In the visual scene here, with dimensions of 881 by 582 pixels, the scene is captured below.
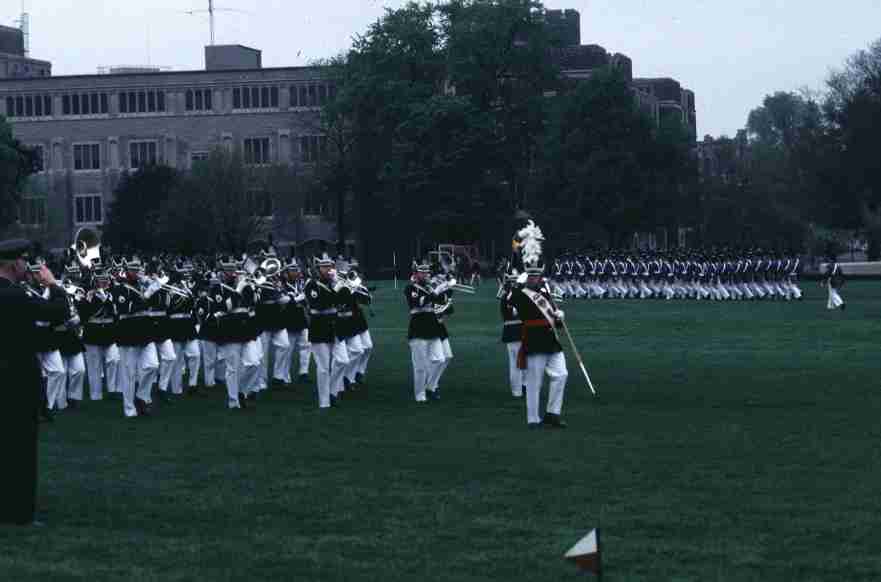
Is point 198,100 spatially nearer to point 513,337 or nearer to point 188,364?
point 188,364

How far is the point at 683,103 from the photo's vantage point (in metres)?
175

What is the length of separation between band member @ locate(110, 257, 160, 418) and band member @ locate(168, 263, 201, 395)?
8.94 ft

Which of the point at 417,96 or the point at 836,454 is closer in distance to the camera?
the point at 836,454

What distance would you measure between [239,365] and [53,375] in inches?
106

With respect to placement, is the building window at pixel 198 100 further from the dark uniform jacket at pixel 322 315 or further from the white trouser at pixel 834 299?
the dark uniform jacket at pixel 322 315

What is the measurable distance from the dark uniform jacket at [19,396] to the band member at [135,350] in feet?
32.7

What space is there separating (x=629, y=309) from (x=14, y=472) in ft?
156

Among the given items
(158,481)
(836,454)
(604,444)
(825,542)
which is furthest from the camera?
(604,444)

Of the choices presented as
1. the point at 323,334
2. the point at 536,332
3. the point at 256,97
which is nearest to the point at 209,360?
the point at 323,334

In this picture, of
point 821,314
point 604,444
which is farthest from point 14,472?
point 821,314

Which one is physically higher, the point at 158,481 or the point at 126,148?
the point at 126,148

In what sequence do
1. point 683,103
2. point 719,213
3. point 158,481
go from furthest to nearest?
1. point 683,103
2. point 719,213
3. point 158,481

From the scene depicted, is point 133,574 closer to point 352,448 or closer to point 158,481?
point 158,481

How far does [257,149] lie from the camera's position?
125312 millimetres
